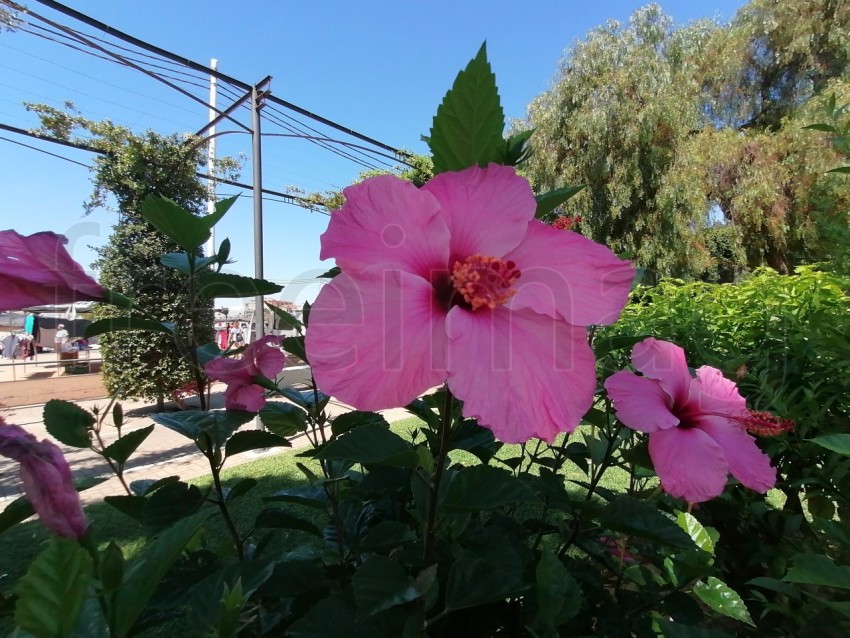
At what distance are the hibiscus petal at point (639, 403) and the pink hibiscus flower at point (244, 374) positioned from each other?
24.8 inches

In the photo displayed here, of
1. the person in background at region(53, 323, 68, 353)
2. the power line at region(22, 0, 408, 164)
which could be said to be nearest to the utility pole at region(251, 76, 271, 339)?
the power line at region(22, 0, 408, 164)

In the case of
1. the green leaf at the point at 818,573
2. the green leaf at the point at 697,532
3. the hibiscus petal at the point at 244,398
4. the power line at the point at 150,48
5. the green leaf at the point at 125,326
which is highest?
the power line at the point at 150,48

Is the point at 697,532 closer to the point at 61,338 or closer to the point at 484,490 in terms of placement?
the point at 484,490

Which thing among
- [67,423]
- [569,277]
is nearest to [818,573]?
[569,277]

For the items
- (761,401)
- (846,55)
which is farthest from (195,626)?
(846,55)

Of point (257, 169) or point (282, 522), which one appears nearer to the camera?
point (282, 522)

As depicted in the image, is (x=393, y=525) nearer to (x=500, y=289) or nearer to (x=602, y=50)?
(x=500, y=289)

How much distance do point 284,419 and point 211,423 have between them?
0.23 metres

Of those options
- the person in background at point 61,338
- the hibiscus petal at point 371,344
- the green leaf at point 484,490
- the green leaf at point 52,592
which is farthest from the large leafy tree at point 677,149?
the person in background at point 61,338

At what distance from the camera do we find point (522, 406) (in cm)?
49

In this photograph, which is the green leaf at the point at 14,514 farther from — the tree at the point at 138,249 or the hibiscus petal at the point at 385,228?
the tree at the point at 138,249

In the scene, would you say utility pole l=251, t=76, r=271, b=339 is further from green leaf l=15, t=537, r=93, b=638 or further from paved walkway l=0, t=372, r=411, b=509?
green leaf l=15, t=537, r=93, b=638

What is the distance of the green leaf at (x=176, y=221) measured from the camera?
0.84 metres

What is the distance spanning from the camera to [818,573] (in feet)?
2.46
